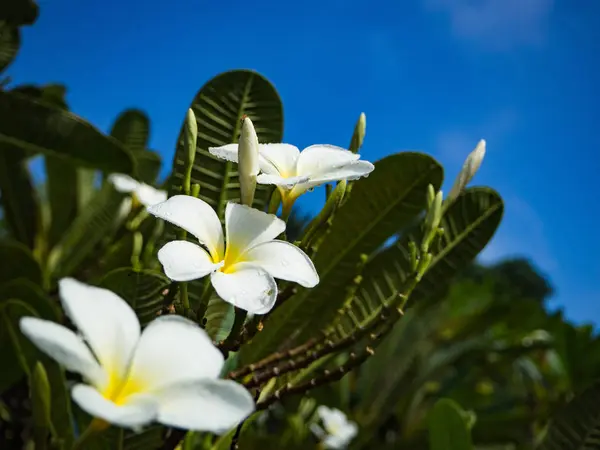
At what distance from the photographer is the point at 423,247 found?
0.67m

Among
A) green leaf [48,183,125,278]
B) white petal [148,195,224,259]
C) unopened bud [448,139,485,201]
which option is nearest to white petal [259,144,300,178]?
white petal [148,195,224,259]

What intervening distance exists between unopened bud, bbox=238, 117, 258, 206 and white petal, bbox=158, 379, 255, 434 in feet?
0.77

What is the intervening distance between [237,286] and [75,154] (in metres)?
0.53

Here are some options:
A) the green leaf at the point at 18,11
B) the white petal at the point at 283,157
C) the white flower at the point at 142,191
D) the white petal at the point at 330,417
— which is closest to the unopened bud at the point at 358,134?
the white petal at the point at 283,157

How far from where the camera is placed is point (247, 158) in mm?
557

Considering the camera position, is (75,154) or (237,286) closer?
(237,286)

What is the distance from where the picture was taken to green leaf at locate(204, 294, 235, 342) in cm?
62

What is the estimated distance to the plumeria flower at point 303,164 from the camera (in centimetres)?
60

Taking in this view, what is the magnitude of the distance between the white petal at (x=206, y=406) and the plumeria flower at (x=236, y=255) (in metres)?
0.08

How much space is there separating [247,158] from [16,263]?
567 mm

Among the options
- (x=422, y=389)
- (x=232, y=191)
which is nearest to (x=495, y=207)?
(x=232, y=191)

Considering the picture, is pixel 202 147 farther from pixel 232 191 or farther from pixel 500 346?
pixel 500 346

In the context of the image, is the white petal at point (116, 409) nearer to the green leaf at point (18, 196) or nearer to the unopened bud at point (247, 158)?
the unopened bud at point (247, 158)

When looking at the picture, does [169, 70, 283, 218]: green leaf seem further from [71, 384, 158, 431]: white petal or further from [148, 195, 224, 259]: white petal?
[71, 384, 158, 431]: white petal
